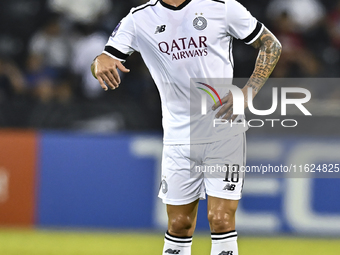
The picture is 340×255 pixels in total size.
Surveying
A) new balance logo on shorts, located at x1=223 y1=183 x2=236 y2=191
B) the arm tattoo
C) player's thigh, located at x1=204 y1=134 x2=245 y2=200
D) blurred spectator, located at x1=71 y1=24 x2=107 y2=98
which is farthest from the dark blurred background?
new balance logo on shorts, located at x1=223 y1=183 x2=236 y2=191

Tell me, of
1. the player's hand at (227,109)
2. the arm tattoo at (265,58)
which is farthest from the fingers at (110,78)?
the arm tattoo at (265,58)

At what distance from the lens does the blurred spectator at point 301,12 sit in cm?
863

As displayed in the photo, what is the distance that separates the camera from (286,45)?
827cm

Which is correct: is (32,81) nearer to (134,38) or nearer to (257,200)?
(257,200)

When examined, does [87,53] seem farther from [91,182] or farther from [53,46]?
[91,182]

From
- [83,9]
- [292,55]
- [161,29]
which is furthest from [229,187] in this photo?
[83,9]

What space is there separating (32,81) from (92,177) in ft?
6.62

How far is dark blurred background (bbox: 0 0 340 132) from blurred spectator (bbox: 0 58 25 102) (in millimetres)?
13

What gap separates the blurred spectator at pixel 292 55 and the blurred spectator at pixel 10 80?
11.1 feet

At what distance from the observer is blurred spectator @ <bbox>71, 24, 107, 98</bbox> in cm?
770

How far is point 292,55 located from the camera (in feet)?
26.9

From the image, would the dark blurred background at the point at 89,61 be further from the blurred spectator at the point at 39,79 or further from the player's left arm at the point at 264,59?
the player's left arm at the point at 264,59

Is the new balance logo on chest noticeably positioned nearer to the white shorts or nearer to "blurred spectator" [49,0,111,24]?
the white shorts

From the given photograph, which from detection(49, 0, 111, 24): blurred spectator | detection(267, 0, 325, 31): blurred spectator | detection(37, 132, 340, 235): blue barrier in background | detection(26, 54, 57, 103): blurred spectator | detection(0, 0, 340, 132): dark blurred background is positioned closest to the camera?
detection(37, 132, 340, 235): blue barrier in background
